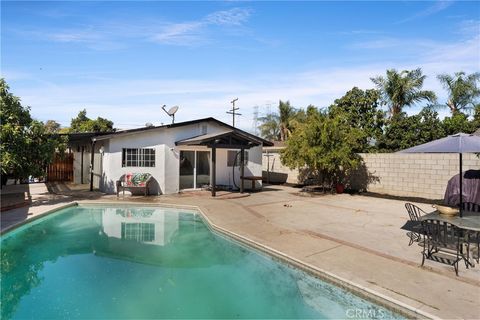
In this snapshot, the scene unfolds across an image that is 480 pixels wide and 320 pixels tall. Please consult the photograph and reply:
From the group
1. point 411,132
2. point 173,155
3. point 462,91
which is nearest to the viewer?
point 173,155

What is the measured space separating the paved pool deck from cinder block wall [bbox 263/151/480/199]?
162cm

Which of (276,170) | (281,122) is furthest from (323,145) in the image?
(281,122)

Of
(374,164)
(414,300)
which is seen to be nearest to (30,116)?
(414,300)

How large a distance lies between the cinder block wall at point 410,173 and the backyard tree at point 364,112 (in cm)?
779

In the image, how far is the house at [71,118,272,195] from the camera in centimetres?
1479

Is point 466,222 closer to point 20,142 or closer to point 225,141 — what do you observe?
point 225,141

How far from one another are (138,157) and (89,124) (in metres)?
23.1

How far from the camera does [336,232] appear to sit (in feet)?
27.2

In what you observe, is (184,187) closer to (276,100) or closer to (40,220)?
(40,220)

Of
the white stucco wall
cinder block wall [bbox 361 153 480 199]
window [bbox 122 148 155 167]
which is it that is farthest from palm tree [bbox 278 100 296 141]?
window [bbox 122 148 155 167]

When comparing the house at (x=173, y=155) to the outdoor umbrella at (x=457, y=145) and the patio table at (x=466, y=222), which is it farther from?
the patio table at (x=466, y=222)

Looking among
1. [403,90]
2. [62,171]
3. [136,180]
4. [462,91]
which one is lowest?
[136,180]

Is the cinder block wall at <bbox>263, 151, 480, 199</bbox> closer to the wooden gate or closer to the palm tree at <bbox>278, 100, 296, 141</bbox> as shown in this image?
the wooden gate

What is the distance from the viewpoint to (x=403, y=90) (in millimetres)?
25938
